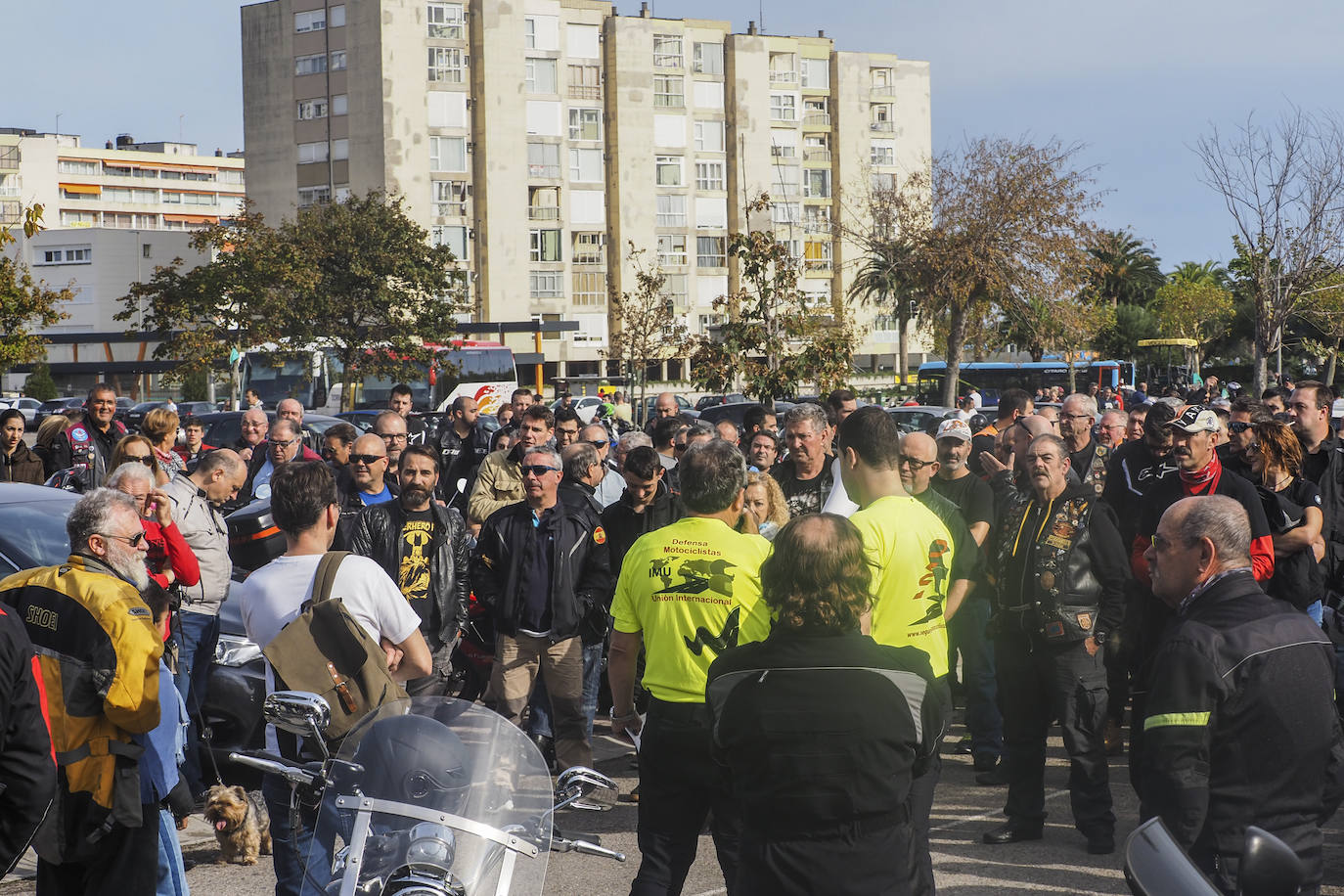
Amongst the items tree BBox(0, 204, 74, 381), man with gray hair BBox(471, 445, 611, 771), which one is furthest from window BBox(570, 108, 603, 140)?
man with gray hair BBox(471, 445, 611, 771)

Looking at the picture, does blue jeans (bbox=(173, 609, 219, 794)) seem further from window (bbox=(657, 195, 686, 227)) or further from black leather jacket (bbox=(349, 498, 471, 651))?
window (bbox=(657, 195, 686, 227))

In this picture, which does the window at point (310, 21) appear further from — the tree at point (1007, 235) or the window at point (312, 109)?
the tree at point (1007, 235)

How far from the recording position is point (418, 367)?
1650 inches

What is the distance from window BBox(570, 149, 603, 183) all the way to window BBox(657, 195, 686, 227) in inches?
156

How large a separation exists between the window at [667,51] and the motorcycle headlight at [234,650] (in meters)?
69.3

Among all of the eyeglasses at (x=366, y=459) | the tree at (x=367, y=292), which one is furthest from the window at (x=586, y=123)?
the eyeglasses at (x=366, y=459)

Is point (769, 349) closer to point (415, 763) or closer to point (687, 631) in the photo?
point (687, 631)

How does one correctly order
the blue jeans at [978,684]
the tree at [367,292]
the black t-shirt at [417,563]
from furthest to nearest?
the tree at [367,292] < the blue jeans at [978,684] < the black t-shirt at [417,563]

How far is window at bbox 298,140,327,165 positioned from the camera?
6775cm

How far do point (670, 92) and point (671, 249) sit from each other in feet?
28.0

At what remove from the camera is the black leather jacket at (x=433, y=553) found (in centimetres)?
709

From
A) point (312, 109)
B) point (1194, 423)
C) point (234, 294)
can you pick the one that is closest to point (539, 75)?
point (312, 109)

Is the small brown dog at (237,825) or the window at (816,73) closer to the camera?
the small brown dog at (237,825)

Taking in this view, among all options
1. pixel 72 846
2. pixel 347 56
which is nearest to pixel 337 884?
pixel 72 846
